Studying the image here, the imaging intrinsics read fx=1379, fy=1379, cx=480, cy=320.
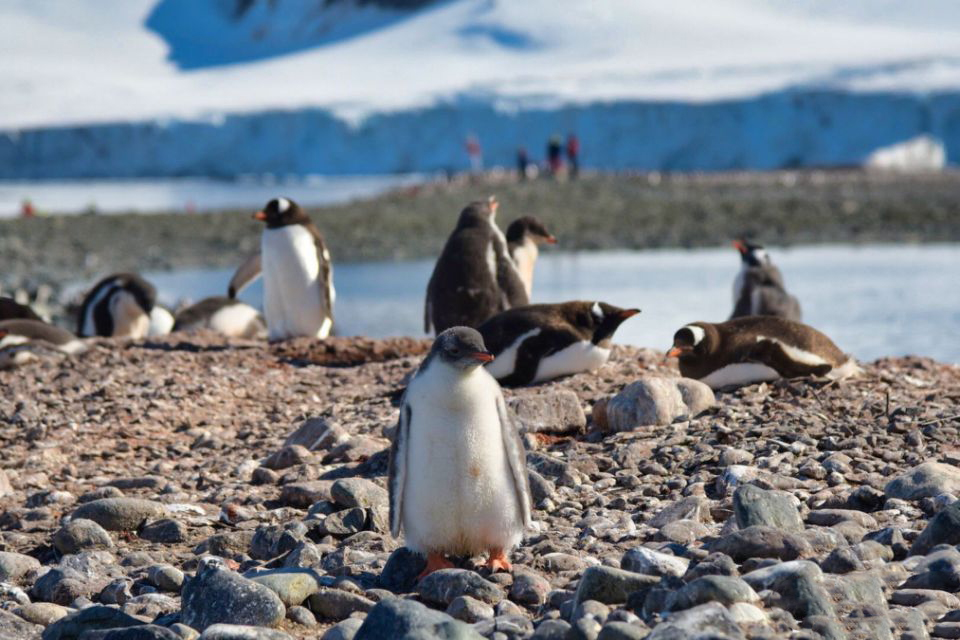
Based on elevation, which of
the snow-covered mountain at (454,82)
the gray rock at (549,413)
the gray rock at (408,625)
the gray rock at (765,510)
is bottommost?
the gray rock at (408,625)

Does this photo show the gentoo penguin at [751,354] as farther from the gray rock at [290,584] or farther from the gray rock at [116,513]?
the gray rock at [290,584]

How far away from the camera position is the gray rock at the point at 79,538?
3.96m

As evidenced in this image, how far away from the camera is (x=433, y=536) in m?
3.52

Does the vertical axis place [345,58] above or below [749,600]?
above

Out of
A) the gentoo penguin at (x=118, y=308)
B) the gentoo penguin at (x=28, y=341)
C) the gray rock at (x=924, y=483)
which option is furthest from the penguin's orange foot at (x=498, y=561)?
the gentoo penguin at (x=118, y=308)

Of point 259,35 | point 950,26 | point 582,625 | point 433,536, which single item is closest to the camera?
point 582,625

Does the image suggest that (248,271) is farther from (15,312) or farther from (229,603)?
(229,603)

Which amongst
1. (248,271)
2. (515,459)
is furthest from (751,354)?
(248,271)

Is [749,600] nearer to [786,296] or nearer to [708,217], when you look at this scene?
[786,296]

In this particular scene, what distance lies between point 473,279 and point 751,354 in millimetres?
1939

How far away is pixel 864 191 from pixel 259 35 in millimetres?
58451

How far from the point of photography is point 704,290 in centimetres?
1471

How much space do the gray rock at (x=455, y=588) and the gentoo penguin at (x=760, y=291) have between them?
17.1ft

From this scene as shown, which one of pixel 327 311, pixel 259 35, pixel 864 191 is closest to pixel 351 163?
pixel 864 191
